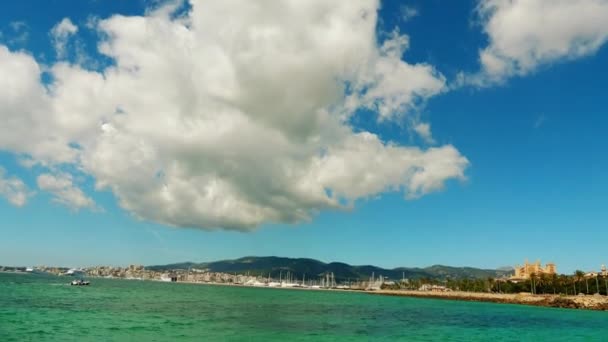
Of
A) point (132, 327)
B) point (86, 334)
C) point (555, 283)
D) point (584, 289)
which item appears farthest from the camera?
point (555, 283)

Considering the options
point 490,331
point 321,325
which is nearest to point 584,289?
point 490,331

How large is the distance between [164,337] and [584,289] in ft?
560

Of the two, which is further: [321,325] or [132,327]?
[321,325]

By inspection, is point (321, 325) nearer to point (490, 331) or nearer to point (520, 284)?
point (490, 331)

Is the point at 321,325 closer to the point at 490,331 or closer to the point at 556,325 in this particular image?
the point at 490,331

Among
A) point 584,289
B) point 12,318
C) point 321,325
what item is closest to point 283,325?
point 321,325

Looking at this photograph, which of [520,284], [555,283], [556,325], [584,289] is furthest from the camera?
[520,284]

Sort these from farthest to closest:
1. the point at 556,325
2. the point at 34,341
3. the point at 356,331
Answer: the point at 556,325 → the point at 356,331 → the point at 34,341

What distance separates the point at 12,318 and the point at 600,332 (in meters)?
74.2

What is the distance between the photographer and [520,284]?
191 m

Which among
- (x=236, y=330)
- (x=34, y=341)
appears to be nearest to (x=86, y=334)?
(x=34, y=341)

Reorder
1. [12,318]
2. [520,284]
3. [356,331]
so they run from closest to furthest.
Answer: [12,318] < [356,331] < [520,284]

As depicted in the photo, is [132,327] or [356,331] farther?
[356,331]

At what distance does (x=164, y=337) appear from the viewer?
39.2m
